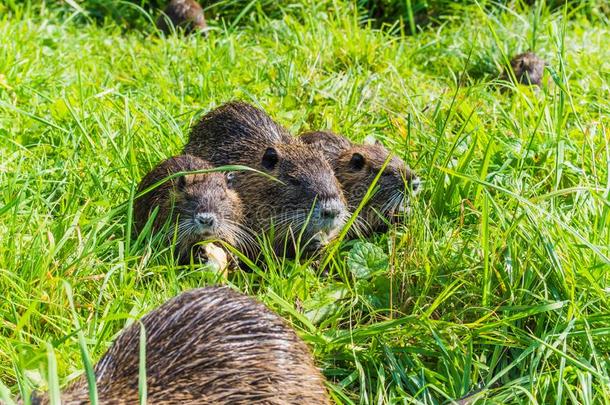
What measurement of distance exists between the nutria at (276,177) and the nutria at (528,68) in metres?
2.09

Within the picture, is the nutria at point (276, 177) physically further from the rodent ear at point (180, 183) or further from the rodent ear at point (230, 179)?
the rodent ear at point (180, 183)

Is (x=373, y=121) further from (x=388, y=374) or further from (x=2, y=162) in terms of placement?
(x=388, y=374)

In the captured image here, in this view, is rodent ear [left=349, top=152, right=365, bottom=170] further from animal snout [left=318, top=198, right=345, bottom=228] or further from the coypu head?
animal snout [left=318, top=198, right=345, bottom=228]

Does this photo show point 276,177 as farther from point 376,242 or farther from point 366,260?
point 366,260

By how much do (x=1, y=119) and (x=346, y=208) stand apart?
1910mm

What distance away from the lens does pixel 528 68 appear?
6.14 metres

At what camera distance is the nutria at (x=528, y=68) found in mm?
6105

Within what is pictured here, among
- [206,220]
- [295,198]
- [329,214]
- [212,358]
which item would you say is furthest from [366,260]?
[212,358]

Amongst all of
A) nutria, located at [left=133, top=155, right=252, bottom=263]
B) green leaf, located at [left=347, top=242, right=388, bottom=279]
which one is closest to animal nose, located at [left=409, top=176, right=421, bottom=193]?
green leaf, located at [left=347, top=242, right=388, bottom=279]

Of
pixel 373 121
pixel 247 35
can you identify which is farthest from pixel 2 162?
pixel 247 35

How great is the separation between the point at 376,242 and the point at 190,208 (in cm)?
79

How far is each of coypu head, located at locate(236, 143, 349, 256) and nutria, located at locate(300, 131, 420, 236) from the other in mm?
172

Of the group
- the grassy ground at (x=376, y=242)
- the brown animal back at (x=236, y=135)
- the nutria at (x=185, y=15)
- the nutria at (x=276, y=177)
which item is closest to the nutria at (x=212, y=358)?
the grassy ground at (x=376, y=242)

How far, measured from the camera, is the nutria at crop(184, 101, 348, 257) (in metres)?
4.11
